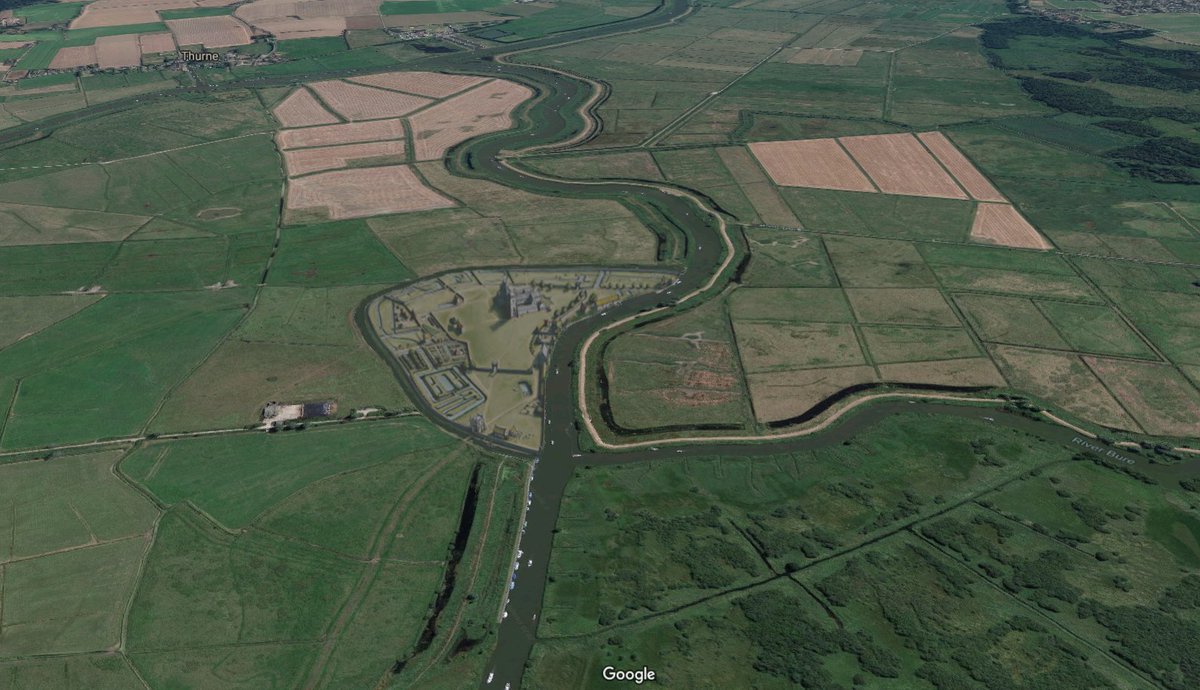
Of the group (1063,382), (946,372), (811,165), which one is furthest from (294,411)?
(811,165)

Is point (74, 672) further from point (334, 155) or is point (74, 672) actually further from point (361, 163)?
point (334, 155)

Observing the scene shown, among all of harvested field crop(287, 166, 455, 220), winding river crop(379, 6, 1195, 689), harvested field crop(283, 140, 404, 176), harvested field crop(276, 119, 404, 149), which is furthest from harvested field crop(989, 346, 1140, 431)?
harvested field crop(276, 119, 404, 149)

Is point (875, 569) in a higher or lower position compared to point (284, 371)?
lower

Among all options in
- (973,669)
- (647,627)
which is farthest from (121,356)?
(973,669)

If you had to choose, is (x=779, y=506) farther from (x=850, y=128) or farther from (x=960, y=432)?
(x=850, y=128)

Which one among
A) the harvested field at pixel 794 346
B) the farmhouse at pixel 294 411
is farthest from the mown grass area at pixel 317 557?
the harvested field at pixel 794 346

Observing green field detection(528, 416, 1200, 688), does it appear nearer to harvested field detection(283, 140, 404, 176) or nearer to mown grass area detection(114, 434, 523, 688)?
mown grass area detection(114, 434, 523, 688)
